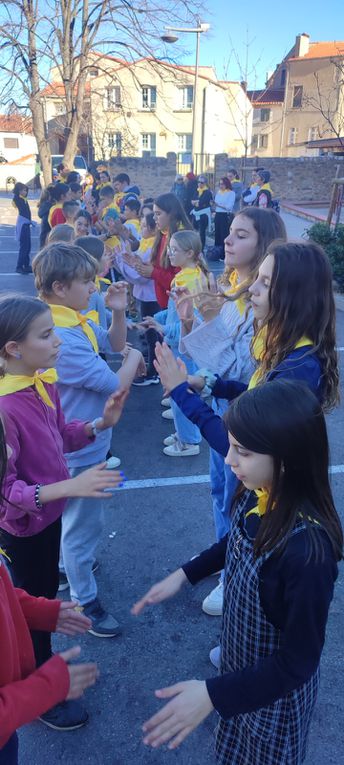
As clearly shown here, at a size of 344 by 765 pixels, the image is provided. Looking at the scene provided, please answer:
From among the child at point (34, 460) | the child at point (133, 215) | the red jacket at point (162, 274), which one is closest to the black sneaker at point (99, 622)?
the child at point (34, 460)

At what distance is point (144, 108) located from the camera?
36.4 m

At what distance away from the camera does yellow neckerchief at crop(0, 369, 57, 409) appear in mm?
1834

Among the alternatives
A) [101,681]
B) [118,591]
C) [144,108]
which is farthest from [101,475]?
[144,108]

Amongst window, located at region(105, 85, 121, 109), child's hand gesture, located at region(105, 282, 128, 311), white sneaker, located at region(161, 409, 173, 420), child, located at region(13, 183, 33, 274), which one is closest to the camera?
child's hand gesture, located at region(105, 282, 128, 311)

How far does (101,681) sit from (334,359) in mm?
1772

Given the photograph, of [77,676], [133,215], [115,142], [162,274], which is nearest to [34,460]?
[77,676]

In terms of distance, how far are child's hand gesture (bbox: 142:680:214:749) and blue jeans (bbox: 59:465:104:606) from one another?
121cm

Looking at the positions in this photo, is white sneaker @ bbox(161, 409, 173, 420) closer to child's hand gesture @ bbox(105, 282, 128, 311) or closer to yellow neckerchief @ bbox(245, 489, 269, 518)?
child's hand gesture @ bbox(105, 282, 128, 311)

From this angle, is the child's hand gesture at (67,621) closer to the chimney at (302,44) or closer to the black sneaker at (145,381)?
the black sneaker at (145,381)

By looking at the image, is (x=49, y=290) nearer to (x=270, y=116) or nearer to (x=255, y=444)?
(x=255, y=444)

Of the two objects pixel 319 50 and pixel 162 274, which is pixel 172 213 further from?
pixel 319 50

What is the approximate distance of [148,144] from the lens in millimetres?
38000

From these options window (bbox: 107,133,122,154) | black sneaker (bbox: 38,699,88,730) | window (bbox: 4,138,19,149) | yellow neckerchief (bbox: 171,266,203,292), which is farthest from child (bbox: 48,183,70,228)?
window (bbox: 4,138,19,149)

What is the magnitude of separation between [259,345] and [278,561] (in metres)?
1.04
